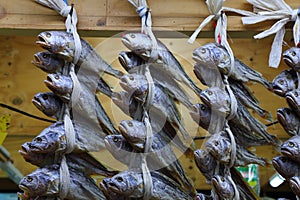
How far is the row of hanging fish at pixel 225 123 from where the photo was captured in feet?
6.76

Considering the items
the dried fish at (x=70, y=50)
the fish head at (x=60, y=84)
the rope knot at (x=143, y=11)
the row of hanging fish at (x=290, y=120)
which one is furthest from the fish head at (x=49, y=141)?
the row of hanging fish at (x=290, y=120)

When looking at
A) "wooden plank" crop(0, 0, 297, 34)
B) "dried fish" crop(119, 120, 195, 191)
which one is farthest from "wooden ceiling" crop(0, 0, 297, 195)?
"dried fish" crop(119, 120, 195, 191)

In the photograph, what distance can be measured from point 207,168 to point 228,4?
0.54 m

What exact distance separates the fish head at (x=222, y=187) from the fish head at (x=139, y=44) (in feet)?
1.41

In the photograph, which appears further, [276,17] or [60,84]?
[276,17]

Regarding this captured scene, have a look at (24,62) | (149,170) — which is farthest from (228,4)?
(24,62)

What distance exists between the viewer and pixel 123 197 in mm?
2029

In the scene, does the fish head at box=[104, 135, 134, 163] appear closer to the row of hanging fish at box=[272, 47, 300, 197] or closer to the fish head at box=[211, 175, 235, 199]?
the fish head at box=[211, 175, 235, 199]

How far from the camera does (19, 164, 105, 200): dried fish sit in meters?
2.01

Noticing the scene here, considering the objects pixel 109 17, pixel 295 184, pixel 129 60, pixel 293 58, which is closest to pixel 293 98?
pixel 293 58

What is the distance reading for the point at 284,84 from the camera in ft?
6.96

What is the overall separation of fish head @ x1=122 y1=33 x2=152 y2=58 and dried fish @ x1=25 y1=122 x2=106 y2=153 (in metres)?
0.28

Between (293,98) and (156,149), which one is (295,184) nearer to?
(293,98)

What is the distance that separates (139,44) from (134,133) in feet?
0.92
